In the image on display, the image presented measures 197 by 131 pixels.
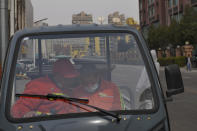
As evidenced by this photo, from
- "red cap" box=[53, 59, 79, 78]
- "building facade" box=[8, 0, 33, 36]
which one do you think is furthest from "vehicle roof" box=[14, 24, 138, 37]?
"building facade" box=[8, 0, 33, 36]

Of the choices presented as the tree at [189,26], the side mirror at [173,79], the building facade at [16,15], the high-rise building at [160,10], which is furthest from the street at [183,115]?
the high-rise building at [160,10]

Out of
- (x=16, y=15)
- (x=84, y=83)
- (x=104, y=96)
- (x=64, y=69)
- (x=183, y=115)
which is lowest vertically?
(x=183, y=115)

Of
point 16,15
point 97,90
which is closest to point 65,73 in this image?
point 97,90

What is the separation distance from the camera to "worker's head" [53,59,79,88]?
2992 millimetres

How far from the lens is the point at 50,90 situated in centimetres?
294

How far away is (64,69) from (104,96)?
1.45 feet

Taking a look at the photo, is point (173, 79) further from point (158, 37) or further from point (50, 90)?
point (158, 37)

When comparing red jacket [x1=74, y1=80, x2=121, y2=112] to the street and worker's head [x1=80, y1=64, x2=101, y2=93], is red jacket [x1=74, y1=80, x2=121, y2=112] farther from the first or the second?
the street

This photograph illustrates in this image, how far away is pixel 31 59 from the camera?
10.7ft

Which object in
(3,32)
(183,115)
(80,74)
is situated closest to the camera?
(80,74)

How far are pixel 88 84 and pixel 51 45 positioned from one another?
0.53 m

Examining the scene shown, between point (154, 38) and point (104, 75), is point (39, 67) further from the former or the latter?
point (154, 38)

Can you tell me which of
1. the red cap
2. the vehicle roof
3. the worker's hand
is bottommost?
the worker's hand

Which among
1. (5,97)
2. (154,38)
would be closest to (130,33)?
(5,97)
